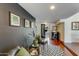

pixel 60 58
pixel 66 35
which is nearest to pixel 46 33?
pixel 66 35

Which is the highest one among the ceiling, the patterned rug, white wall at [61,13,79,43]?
the ceiling

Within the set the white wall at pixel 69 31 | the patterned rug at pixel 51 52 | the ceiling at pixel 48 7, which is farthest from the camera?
the white wall at pixel 69 31

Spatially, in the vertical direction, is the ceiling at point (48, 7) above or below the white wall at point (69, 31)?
above

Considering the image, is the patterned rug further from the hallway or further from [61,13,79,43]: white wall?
[61,13,79,43]: white wall

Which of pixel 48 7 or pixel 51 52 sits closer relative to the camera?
pixel 48 7

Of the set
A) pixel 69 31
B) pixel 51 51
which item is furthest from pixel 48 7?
pixel 69 31

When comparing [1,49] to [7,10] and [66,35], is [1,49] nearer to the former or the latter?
[7,10]

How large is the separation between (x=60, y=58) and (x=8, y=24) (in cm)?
204

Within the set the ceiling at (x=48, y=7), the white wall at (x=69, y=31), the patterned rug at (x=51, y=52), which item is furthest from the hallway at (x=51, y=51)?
the white wall at (x=69, y=31)

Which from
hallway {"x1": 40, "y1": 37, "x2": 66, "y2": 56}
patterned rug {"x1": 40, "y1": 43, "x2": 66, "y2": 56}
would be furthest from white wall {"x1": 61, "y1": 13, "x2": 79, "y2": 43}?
patterned rug {"x1": 40, "y1": 43, "x2": 66, "y2": 56}

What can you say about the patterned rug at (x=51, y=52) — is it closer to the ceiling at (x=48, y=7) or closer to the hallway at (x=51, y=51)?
the hallway at (x=51, y=51)

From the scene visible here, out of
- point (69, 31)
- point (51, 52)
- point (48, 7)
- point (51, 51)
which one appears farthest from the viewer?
point (69, 31)

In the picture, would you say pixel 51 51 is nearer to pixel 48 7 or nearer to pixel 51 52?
pixel 51 52

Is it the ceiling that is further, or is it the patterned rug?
the patterned rug
